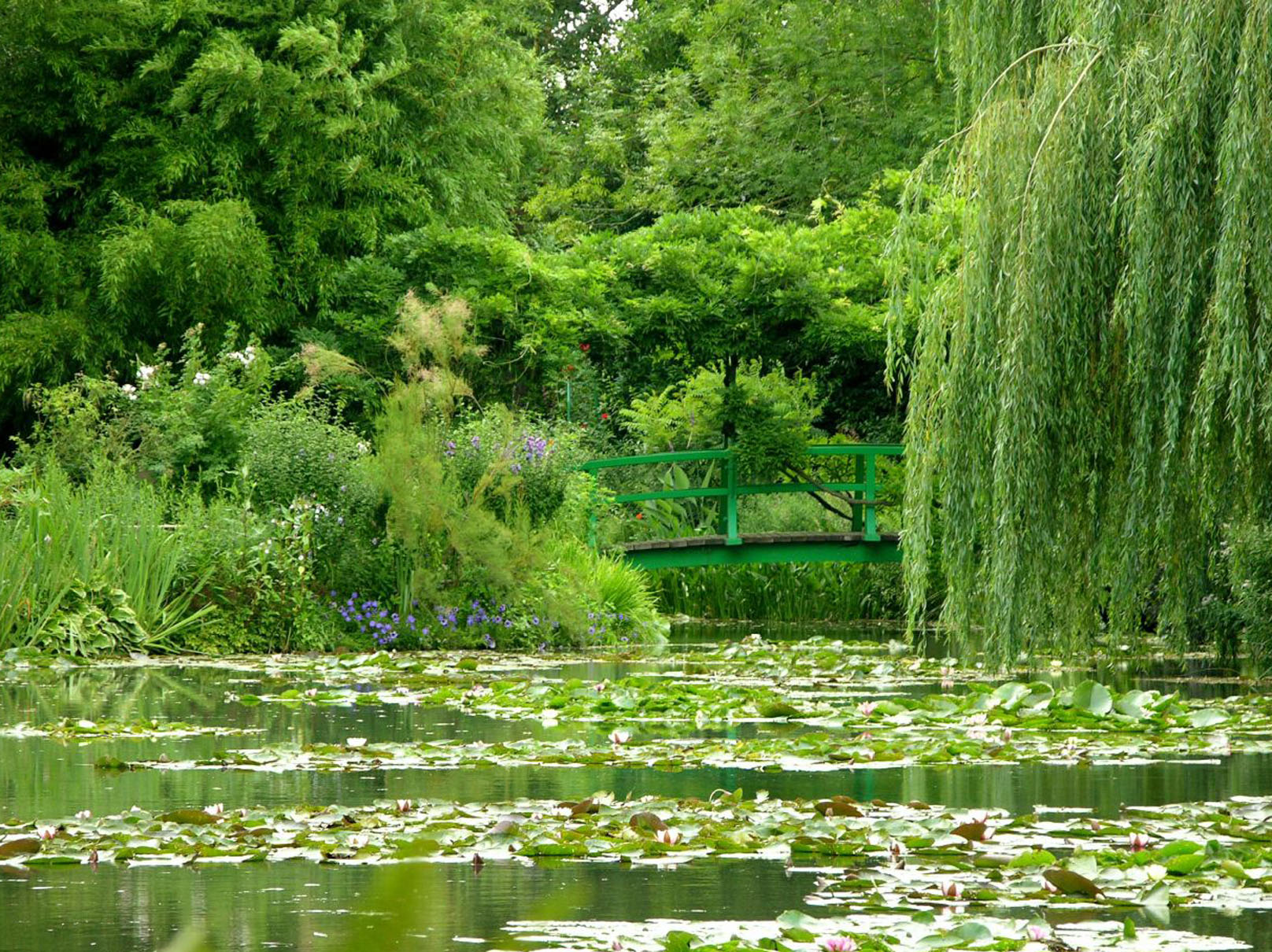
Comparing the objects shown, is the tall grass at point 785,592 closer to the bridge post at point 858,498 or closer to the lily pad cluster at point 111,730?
the bridge post at point 858,498

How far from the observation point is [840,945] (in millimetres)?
3006

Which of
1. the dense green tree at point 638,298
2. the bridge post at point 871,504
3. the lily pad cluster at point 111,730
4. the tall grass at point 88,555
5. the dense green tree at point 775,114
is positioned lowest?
the lily pad cluster at point 111,730

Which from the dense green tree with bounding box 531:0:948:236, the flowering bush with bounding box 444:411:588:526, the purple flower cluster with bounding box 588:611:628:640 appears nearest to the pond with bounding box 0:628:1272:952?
the flowering bush with bounding box 444:411:588:526

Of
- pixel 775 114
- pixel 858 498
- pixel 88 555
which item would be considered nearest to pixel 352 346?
pixel 858 498

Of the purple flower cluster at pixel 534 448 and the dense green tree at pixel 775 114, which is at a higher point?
the dense green tree at pixel 775 114

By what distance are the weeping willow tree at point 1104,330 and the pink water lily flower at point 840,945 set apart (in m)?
4.45

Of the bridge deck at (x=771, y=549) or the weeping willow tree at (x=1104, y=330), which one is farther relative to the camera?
the bridge deck at (x=771, y=549)

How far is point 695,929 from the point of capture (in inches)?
128

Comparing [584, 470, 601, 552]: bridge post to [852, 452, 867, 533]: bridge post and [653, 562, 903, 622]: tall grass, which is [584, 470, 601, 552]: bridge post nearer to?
[653, 562, 903, 622]: tall grass

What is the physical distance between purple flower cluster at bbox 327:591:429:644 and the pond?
7.84 ft

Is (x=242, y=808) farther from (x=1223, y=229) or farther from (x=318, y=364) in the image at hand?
(x=318, y=364)

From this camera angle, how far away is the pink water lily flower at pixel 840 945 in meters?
3.00

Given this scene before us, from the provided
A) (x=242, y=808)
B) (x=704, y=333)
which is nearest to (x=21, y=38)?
(x=704, y=333)

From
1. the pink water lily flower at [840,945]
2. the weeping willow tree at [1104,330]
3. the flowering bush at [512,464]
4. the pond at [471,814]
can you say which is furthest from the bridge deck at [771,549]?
the pink water lily flower at [840,945]
